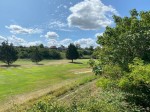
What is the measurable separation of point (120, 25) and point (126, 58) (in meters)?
3.22

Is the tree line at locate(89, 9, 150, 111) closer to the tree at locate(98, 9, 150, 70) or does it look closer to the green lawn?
the tree at locate(98, 9, 150, 70)

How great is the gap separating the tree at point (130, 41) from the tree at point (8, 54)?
99523mm

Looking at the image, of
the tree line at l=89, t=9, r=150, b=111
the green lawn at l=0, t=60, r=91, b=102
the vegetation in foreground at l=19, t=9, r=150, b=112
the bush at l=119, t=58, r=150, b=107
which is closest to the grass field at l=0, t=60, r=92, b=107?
the green lawn at l=0, t=60, r=91, b=102

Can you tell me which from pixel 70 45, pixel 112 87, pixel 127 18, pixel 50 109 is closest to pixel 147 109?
pixel 112 87

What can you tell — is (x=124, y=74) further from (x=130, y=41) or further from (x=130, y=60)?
(x=130, y=41)

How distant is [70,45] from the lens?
387 feet

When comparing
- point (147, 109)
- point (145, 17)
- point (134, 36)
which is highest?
point (145, 17)

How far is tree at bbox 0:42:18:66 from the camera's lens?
371 feet

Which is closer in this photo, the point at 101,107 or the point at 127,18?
the point at 101,107

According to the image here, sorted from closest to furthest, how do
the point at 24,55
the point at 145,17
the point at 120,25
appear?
the point at 145,17 < the point at 120,25 < the point at 24,55

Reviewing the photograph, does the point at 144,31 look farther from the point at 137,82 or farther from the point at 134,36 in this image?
the point at 137,82

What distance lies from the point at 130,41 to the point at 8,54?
103 meters

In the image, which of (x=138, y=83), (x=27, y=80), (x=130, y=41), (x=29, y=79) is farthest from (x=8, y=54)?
(x=138, y=83)

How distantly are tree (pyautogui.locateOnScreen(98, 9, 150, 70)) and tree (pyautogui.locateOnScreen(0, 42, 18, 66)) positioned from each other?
327 feet
